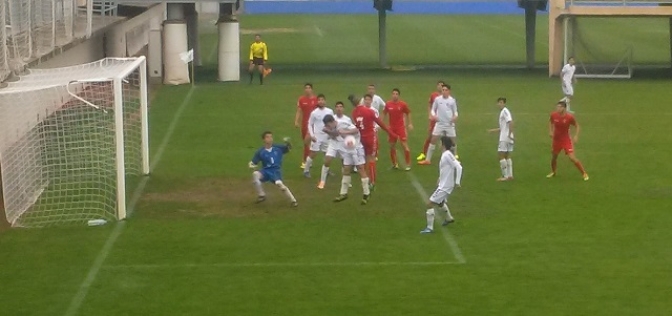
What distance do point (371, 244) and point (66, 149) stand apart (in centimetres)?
790

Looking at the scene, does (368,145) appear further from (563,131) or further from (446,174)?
(446,174)

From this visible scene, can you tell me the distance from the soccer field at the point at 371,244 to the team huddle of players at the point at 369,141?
448mm

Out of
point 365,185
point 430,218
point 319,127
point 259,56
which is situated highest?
point 259,56

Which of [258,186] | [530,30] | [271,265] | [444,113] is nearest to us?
[271,265]

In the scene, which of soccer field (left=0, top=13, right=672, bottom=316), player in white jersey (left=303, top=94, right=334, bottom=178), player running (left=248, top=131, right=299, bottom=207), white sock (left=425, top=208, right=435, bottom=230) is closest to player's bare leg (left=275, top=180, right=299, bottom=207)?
player running (left=248, top=131, right=299, bottom=207)

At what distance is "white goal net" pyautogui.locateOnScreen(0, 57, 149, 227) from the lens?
2069 centimetres

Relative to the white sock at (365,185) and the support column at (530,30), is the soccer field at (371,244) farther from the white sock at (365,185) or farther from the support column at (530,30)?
the support column at (530,30)

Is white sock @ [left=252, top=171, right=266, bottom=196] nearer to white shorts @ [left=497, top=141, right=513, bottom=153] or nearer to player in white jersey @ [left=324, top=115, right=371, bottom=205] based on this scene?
player in white jersey @ [left=324, top=115, right=371, bottom=205]

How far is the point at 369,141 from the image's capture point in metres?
23.2

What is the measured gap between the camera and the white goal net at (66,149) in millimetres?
20688

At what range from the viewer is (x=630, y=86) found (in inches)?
1716

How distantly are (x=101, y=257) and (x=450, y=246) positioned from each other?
17.1 feet

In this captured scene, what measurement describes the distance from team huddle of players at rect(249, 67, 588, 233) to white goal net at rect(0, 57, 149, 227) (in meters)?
2.78

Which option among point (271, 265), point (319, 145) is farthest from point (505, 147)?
point (271, 265)
